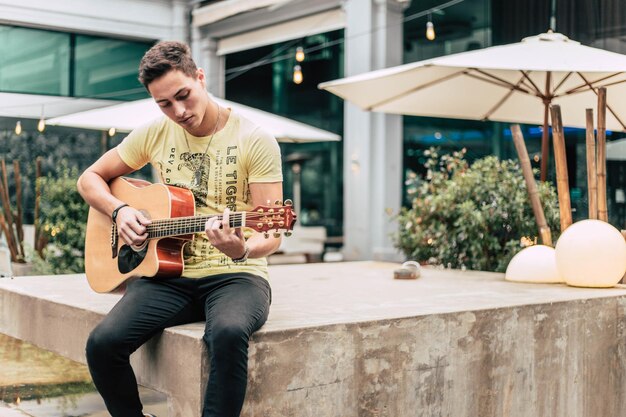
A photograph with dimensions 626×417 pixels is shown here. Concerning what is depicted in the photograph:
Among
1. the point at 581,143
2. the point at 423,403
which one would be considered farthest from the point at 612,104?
the point at 423,403

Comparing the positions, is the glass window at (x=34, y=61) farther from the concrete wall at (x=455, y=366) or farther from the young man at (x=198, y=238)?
the concrete wall at (x=455, y=366)

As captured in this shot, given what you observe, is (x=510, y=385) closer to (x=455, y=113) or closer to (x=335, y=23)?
(x=455, y=113)

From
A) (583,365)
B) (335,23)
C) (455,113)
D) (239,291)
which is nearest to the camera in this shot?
(239,291)

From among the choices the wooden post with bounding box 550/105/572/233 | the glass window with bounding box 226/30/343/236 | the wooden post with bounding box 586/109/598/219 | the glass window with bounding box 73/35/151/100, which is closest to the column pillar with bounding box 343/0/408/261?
the glass window with bounding box 226/30/343/236

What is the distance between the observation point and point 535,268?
183 inches

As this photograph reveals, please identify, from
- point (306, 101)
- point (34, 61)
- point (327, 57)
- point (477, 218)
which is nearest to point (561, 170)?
point (477, 218)

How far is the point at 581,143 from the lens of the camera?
305 inches

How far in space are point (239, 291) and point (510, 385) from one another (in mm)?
1378

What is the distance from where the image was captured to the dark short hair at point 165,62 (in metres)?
2.89

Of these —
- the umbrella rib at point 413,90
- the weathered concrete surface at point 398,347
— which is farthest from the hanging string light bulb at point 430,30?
the weathered concrete surface at point 398,347

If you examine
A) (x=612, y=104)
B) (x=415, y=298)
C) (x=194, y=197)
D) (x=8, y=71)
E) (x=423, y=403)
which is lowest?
(x=423, y=403)

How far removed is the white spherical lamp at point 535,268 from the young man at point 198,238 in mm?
2123

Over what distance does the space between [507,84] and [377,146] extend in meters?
4.07

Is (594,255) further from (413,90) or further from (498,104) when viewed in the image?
(498,104)
